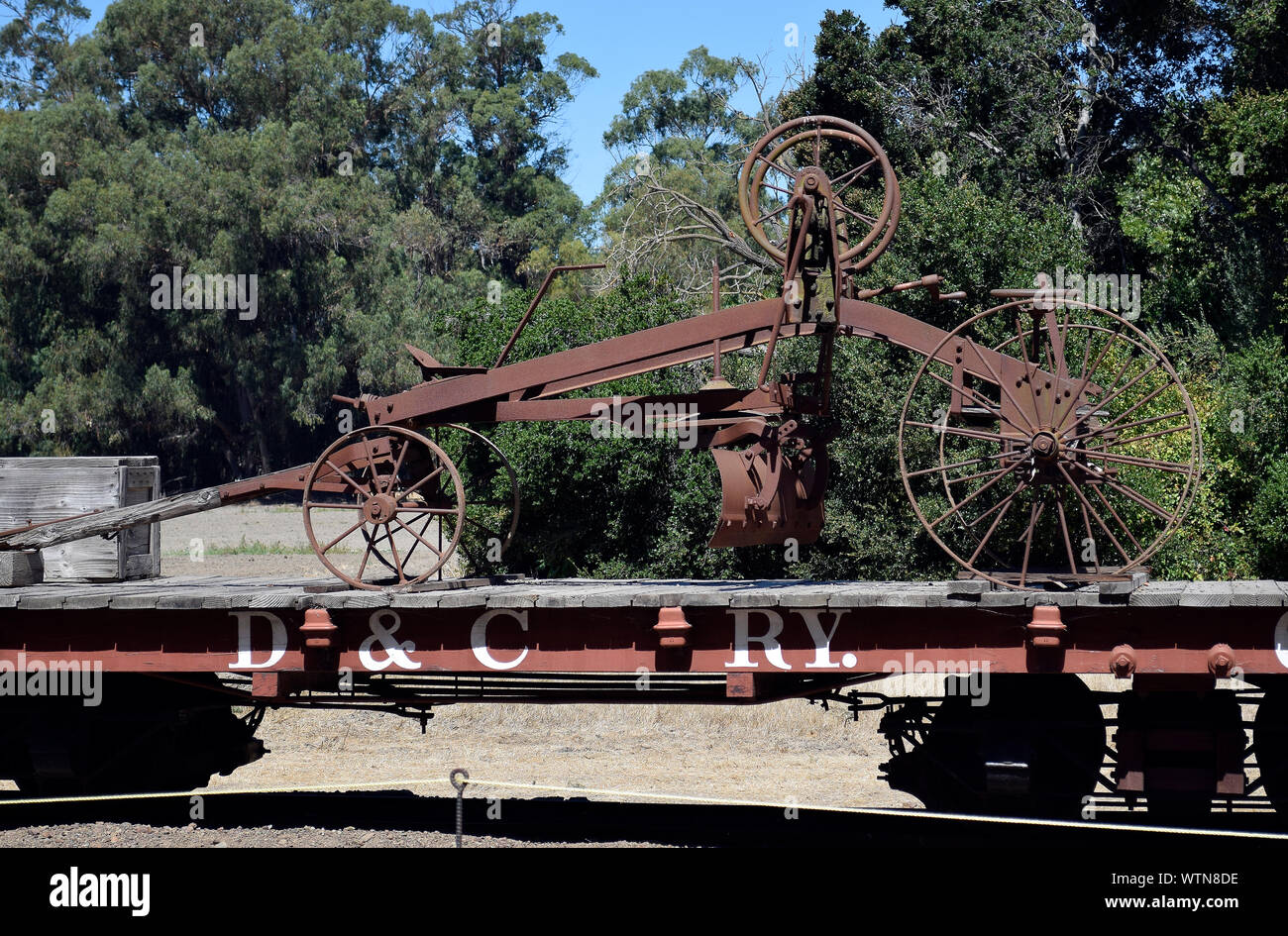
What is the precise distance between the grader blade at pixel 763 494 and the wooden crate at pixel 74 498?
5021 mm

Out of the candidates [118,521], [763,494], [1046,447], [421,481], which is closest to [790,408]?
[763,494]

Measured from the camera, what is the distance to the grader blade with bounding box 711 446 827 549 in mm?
9016

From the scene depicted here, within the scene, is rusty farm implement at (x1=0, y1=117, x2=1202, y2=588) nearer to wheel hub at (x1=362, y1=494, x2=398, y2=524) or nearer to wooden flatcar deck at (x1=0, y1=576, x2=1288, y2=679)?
wheel hub at (x1=362, y1=494, x2=398, y2=524)

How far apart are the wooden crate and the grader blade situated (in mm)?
5021

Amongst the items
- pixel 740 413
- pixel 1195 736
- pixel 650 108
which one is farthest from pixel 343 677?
pixel 650 108

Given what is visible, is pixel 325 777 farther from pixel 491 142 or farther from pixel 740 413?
pixel 491 142

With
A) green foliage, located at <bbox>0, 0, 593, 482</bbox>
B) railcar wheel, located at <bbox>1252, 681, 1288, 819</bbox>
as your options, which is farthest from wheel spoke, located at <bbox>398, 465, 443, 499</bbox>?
green foliage, located at <bbox>0, 0, 593, 482</bbox>

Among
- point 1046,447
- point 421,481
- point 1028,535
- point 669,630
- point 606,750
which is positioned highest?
point 1046,447

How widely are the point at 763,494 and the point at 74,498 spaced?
595 cm

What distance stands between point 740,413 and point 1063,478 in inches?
90.8

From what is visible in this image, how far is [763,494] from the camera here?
9.04 meters

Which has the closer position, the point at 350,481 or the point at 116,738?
the point at 350,481

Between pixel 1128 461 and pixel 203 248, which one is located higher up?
pixel 203 248

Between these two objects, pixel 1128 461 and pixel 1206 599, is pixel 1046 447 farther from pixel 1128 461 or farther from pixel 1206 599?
pixel 1206 599
